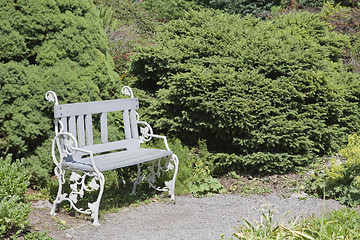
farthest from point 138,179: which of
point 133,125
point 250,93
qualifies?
point 250,93

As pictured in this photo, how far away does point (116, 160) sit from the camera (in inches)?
177

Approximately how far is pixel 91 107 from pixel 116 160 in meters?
0.76

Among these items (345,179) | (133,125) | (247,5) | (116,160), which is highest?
(247,5)

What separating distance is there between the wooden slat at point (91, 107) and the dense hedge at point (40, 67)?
45 centimetres

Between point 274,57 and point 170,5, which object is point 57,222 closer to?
point 274,57

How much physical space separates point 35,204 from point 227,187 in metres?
2.59

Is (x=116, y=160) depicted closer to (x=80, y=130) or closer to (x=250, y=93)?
(x=80, y=130)

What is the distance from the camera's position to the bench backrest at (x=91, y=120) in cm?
450

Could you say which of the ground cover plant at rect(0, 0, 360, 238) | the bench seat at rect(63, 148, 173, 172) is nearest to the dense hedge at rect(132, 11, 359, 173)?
the ground cover plant at rect(0, 0, 360, 238)

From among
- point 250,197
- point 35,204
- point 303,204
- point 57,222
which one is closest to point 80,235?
point 57,222

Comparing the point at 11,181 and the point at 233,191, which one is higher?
the point at 11,181

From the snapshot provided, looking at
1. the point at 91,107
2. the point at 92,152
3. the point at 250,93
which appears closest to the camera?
the point at 92,152

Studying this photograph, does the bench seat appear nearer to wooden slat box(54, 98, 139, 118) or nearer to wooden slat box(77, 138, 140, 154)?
wooden slat box(77, 138, 140, 154)

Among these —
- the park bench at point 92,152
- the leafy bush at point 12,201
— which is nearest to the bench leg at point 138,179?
the park bench at point 92,152
